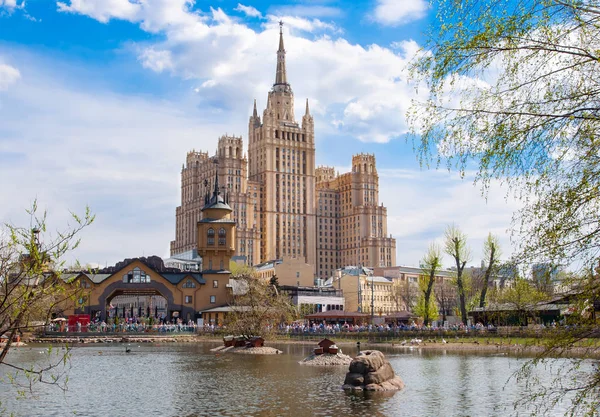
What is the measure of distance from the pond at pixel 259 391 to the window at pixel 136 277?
50.2 m

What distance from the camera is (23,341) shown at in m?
81.1

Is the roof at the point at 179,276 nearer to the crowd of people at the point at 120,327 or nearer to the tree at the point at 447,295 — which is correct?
the crowd of people at the point at 120,327

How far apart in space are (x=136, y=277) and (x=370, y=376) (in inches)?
2961

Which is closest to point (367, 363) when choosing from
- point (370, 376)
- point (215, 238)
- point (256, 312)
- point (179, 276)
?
point (370, 376)

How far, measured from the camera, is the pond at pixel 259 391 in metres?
28.9

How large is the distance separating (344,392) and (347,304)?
12808 centimetres

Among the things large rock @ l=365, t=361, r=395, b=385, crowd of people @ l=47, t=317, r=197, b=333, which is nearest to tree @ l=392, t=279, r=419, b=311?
crowd of people @ l=47, t=317, r=197, b=333

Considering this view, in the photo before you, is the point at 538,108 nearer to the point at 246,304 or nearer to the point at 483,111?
the point at 483,111

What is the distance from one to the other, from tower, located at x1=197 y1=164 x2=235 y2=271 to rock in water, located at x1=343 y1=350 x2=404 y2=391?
75.0 metres

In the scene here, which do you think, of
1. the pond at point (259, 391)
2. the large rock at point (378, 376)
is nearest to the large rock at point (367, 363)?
the large rock at point (378, 376)

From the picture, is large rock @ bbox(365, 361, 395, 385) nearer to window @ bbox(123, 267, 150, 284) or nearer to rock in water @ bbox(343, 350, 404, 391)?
rock in water @ bbox(343, 350, 404, 391)

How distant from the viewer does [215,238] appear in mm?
110250

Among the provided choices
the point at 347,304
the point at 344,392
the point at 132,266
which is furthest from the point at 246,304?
the point at 347,304

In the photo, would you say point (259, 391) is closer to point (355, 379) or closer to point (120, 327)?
point (355, 379)
